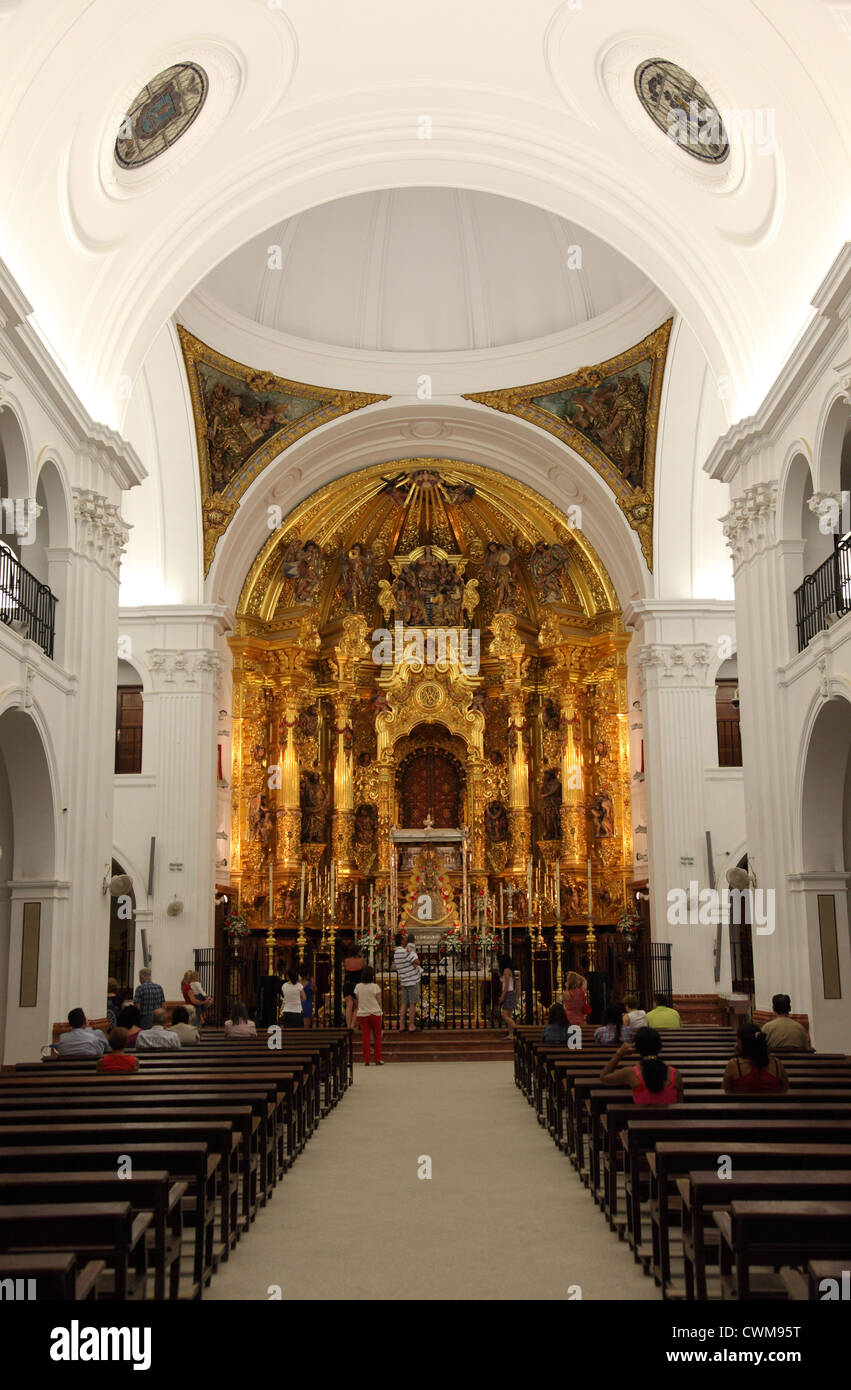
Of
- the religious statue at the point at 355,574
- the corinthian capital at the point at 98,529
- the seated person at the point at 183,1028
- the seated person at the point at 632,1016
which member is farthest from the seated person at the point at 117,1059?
the religious statue at the point at 355,574

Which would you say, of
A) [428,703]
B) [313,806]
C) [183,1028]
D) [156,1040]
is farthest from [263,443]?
[156,1040]

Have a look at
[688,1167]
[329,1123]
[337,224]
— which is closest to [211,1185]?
[688,1167]

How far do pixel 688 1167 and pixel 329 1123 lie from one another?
22.9 ft

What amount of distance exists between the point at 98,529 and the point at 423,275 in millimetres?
9897

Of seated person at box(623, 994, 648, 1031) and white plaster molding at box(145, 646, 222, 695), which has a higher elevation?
white plaster molding at box(145, 646, 222, 695)

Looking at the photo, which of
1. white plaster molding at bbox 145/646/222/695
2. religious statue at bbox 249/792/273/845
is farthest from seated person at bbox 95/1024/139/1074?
religious statue at bbox 249/792/273/845

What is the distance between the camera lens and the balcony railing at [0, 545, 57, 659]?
12.3 metres

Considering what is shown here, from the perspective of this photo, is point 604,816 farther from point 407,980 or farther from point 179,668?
point 179,668

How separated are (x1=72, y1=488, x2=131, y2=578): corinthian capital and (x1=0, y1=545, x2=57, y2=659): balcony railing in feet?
2.96

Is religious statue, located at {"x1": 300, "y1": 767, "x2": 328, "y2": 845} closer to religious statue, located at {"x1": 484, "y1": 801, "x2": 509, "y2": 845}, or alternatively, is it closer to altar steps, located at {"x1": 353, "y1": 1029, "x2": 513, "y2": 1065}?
religious statue, located at {"x1": 484, "y1": 801, "x2": 509, "y2": 845}

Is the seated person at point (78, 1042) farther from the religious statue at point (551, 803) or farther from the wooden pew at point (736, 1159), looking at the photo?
the religious statue at point (551, 803)

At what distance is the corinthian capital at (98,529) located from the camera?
47.1ft

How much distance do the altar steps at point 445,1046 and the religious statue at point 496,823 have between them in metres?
7.23
